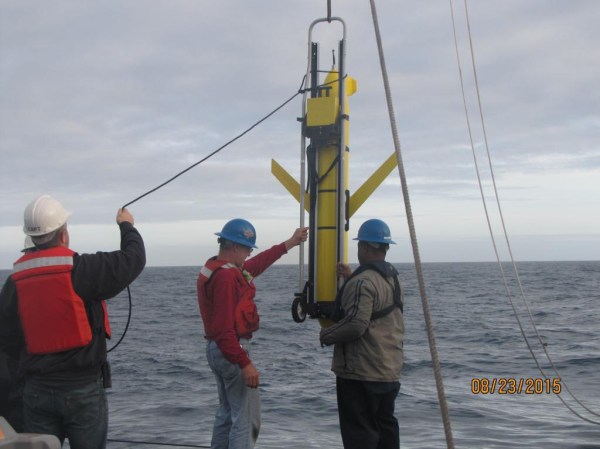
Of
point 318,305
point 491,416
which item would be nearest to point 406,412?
point 491,416

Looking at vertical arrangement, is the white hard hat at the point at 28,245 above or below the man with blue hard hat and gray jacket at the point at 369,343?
above

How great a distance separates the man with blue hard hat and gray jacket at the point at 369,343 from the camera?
14.3ft

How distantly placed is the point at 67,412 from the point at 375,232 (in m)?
2.36

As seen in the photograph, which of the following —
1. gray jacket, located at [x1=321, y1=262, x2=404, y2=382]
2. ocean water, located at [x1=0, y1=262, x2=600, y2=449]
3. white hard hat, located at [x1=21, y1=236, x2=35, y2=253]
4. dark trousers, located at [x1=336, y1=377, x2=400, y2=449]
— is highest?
white hard hat, located at [x1=21, y1=236, x2=35, y2=253]

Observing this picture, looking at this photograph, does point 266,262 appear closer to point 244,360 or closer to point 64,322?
point 244,360

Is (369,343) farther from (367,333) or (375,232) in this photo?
(375,232)

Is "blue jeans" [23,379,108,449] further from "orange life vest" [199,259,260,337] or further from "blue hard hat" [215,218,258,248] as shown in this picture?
"blue hard hat" [215,218,258,248]

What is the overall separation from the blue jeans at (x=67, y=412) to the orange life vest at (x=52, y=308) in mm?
223

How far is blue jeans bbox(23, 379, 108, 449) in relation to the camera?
11.0 feet

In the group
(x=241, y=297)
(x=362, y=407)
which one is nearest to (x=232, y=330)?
(x=241, y=297)
